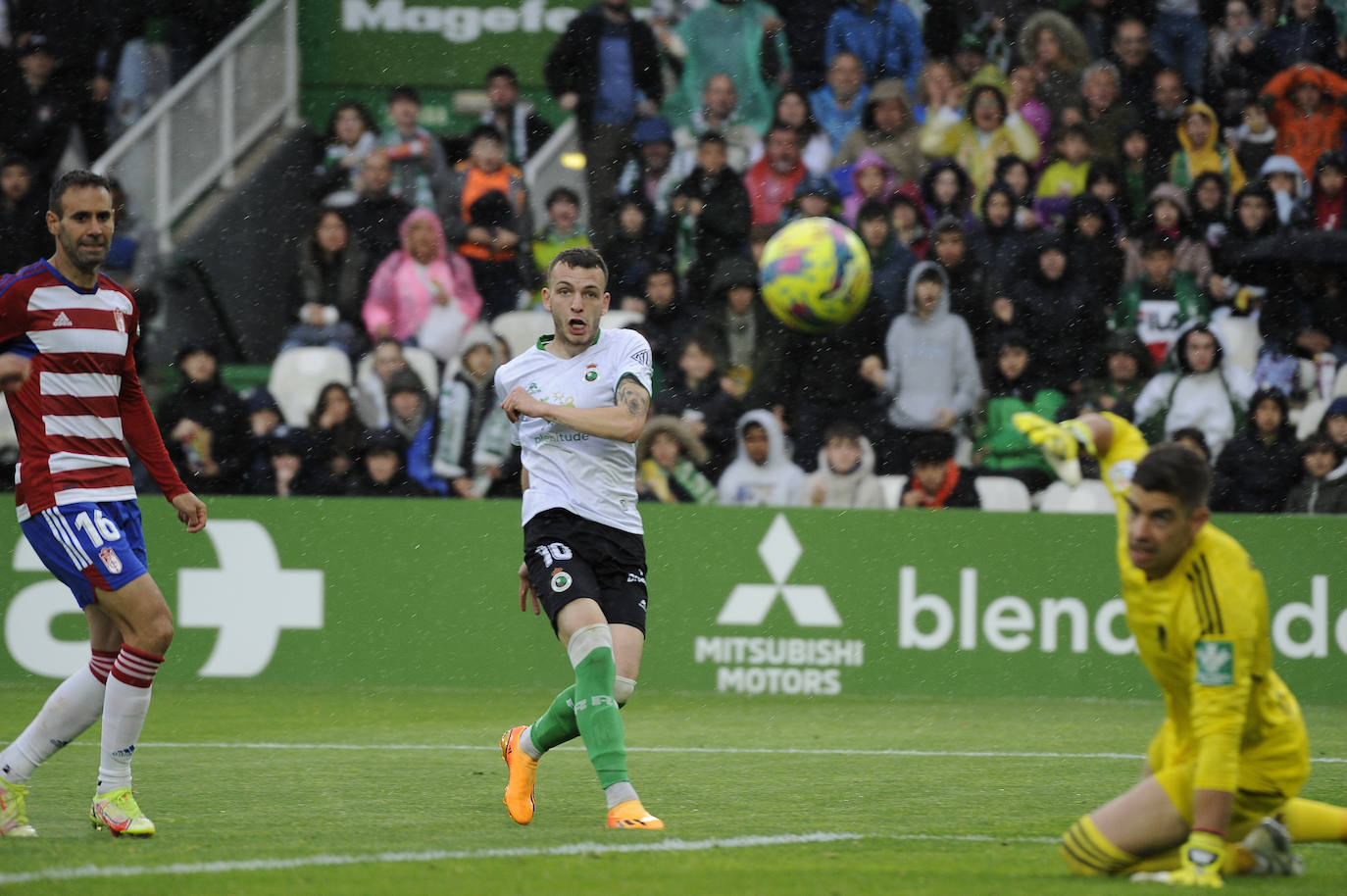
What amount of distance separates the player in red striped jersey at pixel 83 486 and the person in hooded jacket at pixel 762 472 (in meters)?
6.61

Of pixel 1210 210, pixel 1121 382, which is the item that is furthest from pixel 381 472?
pixel 1210 210

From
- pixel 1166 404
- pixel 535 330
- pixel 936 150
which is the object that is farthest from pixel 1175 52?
pixel 535 330

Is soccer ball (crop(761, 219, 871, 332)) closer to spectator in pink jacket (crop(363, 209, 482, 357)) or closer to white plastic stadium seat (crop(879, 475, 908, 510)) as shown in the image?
→ white plastic stadium seat (crop(879, 475, 908, 510))

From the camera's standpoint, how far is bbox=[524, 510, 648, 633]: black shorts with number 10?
21.1 ft

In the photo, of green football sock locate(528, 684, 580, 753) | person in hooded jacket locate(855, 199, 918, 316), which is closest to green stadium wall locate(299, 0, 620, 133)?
person in hooded jacket locate(855, 199, 918, 316)

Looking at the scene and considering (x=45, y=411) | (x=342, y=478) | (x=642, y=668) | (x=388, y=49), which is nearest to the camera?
(x=45, y=411)

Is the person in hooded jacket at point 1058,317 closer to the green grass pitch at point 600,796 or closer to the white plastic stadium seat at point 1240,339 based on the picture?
the white plastic stadium seat at point 1240,339

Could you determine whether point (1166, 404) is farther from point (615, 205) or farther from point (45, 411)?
point (45, 411)

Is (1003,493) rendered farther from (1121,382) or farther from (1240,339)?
(1240,339)

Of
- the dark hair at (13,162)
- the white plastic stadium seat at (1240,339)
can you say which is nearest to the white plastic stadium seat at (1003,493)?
the white plastic stadium seat at (1240,339)

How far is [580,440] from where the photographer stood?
21.8 ft

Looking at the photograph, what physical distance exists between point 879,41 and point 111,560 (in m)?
11.2

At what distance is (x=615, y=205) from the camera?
14.5 m

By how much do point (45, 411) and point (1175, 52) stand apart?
12829mm
